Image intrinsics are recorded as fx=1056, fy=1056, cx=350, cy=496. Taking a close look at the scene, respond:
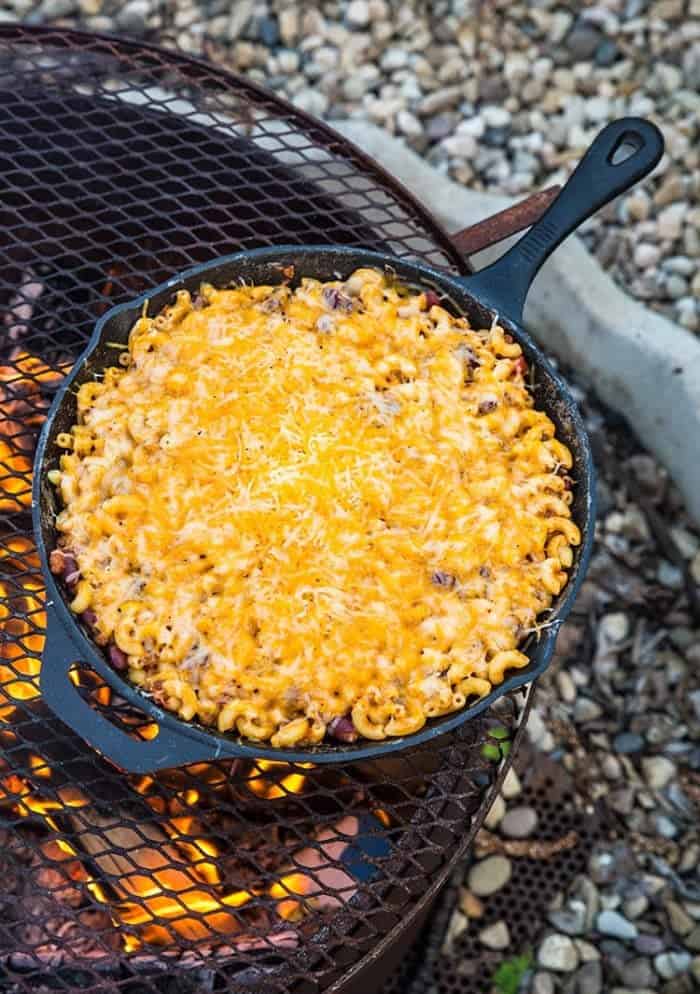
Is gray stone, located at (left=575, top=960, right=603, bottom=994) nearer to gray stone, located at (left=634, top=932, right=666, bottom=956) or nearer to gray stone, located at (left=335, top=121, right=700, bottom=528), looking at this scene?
gray stone, located at (left=634, top=932, right=666, bottom=956)

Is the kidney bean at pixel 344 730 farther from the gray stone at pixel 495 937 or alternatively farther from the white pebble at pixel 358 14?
the white pebble at pixel 358 14

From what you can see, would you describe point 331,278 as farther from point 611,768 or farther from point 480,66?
point 480,66

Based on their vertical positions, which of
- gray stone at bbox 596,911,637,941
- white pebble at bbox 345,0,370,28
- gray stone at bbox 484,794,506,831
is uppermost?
white pebble at bbox 345,0,370,28

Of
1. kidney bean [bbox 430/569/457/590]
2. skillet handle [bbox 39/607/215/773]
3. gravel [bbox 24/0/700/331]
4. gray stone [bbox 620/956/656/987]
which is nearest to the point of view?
skillet handle [bbox 39/607/215/773]

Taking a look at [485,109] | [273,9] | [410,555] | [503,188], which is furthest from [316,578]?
[273,9]

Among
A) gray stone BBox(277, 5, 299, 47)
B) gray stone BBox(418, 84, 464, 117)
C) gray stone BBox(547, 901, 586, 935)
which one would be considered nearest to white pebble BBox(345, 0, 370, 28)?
gray stone BBox(277, 5, 299, 47)

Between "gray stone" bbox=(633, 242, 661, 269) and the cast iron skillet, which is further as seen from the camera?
"gray stone" bbox=(633, 242, 661, 269)

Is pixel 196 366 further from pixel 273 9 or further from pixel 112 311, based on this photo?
pixel 273 9

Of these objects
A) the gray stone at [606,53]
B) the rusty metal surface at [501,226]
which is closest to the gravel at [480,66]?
the gray stone at [606,53]
